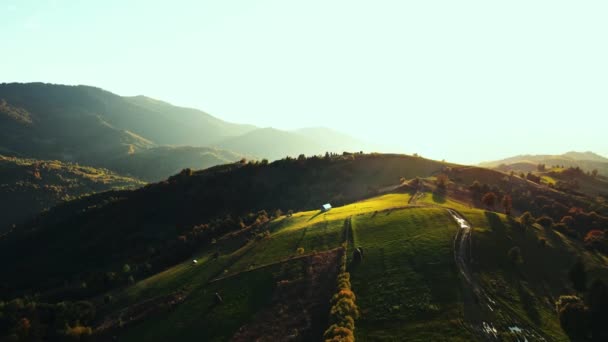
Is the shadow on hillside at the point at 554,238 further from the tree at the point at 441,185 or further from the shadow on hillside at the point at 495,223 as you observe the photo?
the tree at the point at 441,185

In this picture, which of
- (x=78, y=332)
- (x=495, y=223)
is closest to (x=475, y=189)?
(x=495, y=223)

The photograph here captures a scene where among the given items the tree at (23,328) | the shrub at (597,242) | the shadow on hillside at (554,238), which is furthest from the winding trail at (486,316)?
the tree at (23,328)

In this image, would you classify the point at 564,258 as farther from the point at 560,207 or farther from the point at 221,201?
the point at 221,201

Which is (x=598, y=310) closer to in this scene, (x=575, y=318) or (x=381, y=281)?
(x=575, y=318)

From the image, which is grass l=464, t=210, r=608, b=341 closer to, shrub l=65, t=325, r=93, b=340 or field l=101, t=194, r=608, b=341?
field l=101, t=194, r=608, b=341

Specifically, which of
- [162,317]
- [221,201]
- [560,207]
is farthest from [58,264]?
[560,207]

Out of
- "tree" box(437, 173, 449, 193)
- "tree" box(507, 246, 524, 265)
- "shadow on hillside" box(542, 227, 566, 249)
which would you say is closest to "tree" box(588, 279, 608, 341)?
"tree" box(507, 246, 524, 265)
